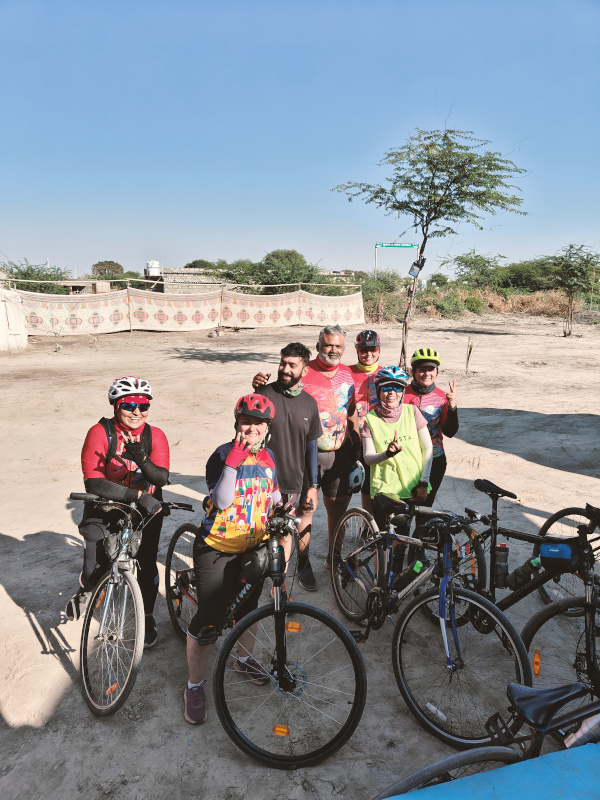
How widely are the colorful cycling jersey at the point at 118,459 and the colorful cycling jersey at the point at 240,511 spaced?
737 mm

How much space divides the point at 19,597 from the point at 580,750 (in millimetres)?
4164

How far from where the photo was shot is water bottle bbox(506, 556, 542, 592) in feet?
10.5

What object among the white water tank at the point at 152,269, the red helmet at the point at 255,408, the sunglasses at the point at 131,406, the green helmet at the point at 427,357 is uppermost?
the white water tank at the point at 152,269

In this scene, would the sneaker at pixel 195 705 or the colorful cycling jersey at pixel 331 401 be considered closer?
the sneaker at pixel 195 705

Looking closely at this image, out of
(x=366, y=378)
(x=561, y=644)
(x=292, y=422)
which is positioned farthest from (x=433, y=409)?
(x=561, y=644)

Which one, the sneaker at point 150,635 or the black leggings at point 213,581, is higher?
the black leggings at point 213,581

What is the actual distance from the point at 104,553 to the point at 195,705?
111 centimetres

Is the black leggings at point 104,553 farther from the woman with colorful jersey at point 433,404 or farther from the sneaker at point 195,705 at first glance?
the woman with colorful jersey at point 433,404

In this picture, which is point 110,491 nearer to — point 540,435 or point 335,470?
point 335,470

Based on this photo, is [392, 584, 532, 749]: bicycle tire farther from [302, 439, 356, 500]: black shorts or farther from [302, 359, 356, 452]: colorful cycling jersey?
[302, 359, 356, 452]: colorful cycling jersey

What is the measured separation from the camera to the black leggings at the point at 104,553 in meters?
3.45

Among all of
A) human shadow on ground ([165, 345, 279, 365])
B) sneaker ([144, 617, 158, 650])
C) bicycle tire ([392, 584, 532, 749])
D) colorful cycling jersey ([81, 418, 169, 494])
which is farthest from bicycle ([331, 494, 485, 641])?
human shadow on ground ([165, 345, 279, 365])

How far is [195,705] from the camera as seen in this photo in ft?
9.88

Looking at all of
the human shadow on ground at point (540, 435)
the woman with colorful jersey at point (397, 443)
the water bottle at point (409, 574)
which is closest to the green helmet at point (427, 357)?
the woman with colorful jersey at point (397, 443)
